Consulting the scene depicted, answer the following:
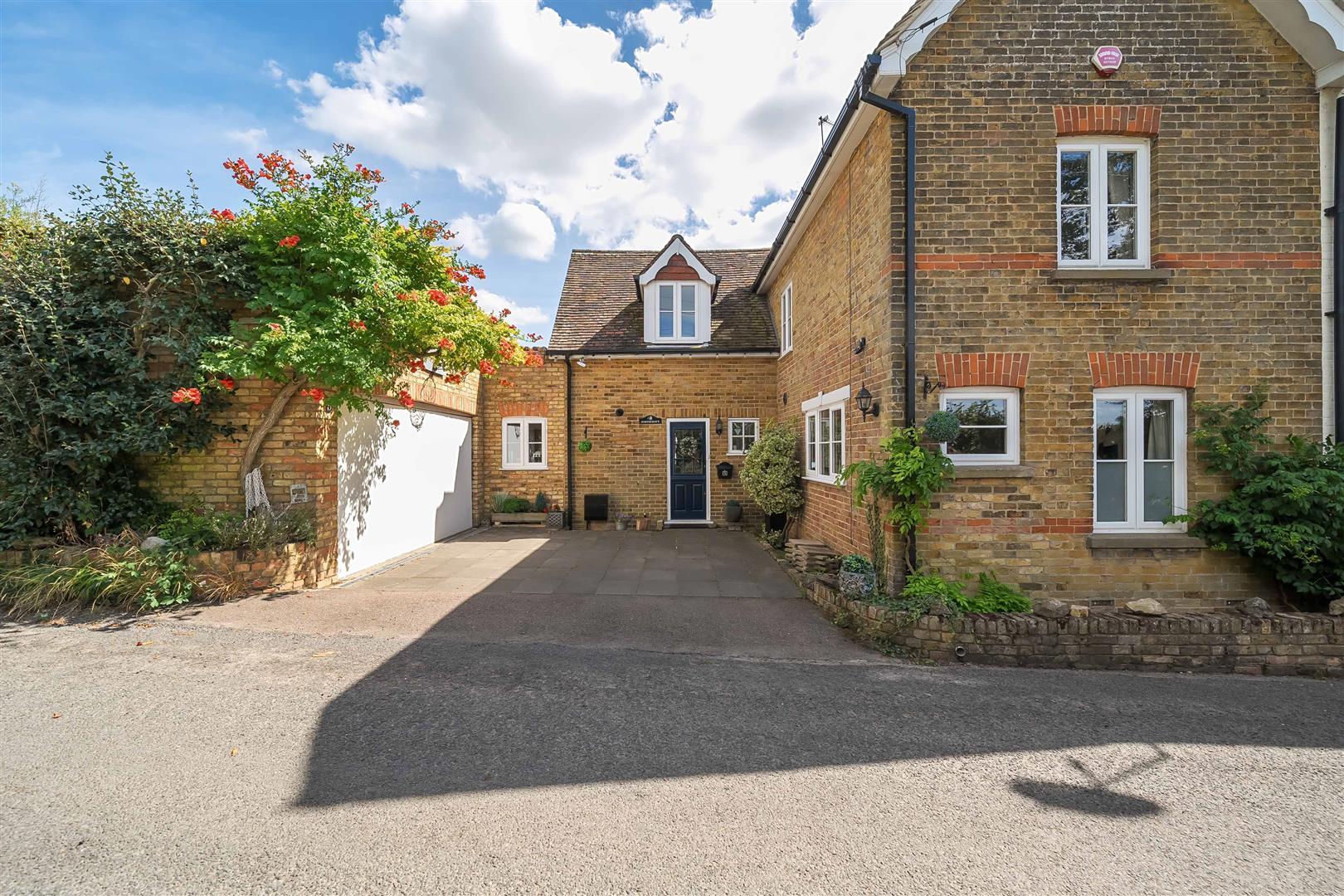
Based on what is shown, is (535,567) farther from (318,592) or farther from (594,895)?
(594,895)

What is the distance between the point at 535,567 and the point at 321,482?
3.13 metres

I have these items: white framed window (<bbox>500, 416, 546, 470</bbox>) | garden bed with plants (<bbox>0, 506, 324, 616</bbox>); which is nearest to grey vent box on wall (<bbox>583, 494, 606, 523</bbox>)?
white framed window (<bbox>500, 416, 546, 470</bbox>)

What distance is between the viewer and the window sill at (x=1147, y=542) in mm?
5844

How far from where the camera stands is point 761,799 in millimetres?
3100

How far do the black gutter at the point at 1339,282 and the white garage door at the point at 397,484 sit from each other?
11631mm

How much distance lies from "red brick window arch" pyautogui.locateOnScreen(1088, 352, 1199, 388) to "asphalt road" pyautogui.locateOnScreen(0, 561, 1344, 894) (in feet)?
9.48

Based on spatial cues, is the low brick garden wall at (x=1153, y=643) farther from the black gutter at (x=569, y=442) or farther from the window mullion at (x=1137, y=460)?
the black gutter at (x=569, y=442)

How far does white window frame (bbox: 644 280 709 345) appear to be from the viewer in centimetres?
1270

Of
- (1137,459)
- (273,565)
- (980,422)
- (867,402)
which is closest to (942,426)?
(980,422)

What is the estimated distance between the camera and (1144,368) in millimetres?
5875

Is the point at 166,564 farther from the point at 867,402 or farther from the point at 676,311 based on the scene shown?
the point at 676,311

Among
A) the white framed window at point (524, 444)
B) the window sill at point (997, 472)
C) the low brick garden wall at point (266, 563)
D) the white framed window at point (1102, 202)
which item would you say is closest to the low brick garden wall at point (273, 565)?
the low brick garden wall at point (266, 563)

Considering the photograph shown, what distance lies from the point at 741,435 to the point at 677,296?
348 centimetres

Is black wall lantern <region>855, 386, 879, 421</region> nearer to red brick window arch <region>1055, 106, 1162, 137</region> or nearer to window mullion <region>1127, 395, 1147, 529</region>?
window mullion <region>1127, 395, 1147, 529</region>
